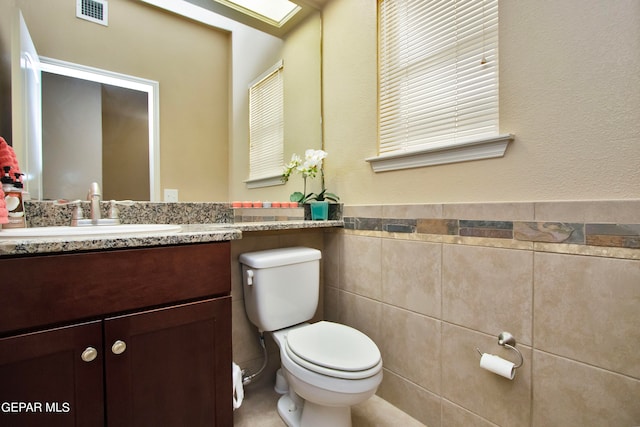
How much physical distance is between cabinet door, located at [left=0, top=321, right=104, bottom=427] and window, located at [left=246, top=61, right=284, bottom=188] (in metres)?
1.12

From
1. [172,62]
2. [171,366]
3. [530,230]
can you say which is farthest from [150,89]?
[530,230]

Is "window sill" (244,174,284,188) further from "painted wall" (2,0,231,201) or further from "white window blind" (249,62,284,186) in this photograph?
"painted wall" (2,0,231,201)

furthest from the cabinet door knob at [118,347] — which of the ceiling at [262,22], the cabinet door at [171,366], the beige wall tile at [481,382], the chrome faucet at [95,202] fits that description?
the ceiling at [262,22]

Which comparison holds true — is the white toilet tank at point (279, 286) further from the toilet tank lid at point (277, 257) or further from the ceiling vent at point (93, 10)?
the ceiling vent at point (93, 10)

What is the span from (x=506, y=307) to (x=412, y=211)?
520 mm

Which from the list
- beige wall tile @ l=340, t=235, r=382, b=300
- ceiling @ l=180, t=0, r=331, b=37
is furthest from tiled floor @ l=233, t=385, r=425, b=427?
ceiling @ l=180, t=0, r=331, b=37

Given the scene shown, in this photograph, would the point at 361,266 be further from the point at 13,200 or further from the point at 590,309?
the point at 13,200

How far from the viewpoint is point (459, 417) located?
47.5 inches

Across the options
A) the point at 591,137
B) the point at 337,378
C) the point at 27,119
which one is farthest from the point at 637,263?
the point at 27,119

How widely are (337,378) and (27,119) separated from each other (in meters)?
1.54

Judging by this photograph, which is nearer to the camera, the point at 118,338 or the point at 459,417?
the point at 118,338

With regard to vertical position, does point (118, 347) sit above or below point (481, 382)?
above

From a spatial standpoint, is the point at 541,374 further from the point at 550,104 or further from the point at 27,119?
the point at 27,119

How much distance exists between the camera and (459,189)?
121 centimetres
